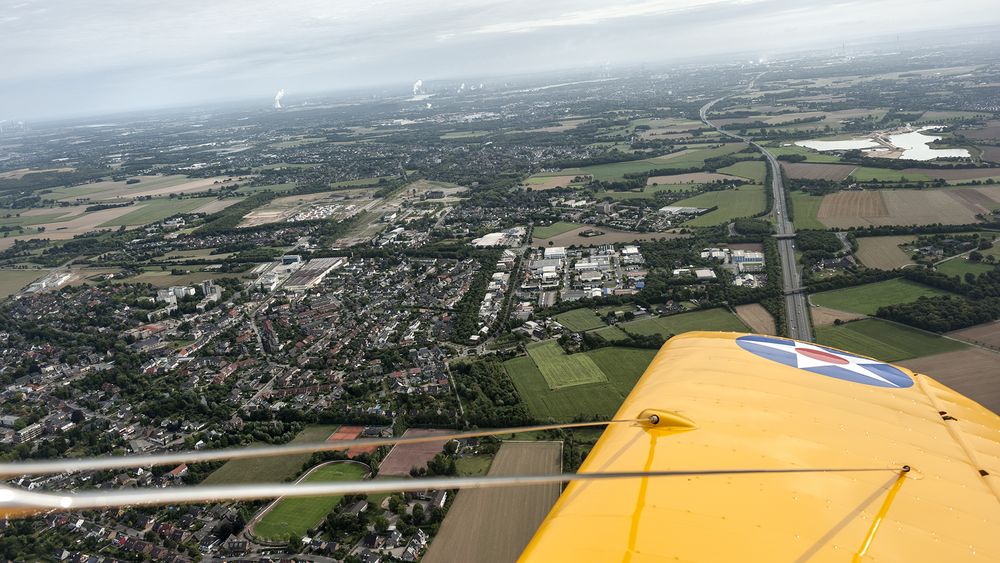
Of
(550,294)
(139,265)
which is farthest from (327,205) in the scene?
(550,294)

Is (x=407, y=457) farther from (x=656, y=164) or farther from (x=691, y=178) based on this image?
(x=656, y=164)

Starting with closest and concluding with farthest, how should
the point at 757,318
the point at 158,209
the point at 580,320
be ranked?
the point at 757,318
the point at 580,320
the point at 158,209

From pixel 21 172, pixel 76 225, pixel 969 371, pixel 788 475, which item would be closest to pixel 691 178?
pixel 969 371

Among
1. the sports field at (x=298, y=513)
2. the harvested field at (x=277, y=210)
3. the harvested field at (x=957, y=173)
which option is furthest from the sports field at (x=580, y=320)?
the harvested field at (x=957, y=173)

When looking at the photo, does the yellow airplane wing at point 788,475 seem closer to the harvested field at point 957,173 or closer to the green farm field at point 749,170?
the green farm field at point 749,170

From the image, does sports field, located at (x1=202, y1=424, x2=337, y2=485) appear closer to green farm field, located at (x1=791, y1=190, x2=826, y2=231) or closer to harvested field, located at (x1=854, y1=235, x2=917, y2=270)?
harvested field, located at (x1=854, y1=235, x2=917, y2=270)

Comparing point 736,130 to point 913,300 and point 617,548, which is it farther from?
point 617,548
